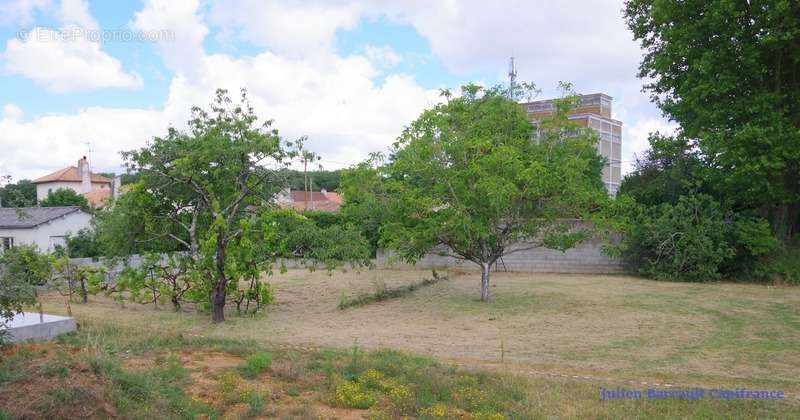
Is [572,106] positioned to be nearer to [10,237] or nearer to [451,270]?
[451,270]

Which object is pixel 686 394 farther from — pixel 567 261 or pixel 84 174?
pixel 84 174

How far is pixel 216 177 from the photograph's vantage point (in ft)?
40.7

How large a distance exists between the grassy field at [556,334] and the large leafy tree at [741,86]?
367 cm

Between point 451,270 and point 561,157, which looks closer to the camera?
point 561,157

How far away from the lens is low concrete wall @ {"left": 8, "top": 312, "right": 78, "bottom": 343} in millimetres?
8578

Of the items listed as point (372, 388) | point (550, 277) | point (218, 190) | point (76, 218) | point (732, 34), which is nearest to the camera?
point (372, 388)

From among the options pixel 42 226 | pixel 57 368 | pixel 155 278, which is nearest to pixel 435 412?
pixel 57 368

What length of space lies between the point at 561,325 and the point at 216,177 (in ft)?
25.4

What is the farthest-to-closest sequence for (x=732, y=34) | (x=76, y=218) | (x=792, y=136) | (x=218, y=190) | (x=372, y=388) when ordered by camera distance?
(x=76, y=218), (x=732, y=34), (x=792, y=136), (x=218, y=190), (x=372, y=388)

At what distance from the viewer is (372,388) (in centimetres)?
645

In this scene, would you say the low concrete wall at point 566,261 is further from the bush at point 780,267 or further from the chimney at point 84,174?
the chimney at point 84,174

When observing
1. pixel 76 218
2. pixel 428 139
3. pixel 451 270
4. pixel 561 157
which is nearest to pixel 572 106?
pixel 561 157

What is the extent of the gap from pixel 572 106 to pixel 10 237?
76.3ft

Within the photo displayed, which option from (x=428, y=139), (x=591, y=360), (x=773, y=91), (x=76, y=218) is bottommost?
(x=591, y=360)
